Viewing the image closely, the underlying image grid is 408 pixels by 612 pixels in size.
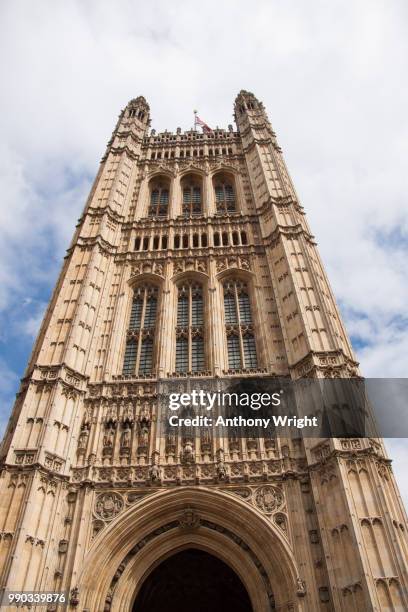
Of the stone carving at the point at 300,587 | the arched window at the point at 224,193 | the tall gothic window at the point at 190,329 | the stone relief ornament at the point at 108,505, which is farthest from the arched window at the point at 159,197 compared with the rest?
the stone carving at the point at 300,587

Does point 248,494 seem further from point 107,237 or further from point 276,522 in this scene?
point 107,237

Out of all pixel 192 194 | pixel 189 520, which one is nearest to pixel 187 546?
pixel 189 520

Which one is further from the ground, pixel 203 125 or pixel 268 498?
pixel 203 125

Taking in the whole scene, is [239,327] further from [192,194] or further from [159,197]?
[159,197]

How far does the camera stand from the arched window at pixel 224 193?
95.0ft

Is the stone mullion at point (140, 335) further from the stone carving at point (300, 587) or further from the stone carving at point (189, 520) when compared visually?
the stone carving at point (300, 587)

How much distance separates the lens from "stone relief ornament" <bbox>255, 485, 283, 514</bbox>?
1459cm

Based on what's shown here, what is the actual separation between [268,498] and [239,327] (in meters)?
7.66

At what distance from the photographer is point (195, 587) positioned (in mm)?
17406

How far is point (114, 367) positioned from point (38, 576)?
778 cm

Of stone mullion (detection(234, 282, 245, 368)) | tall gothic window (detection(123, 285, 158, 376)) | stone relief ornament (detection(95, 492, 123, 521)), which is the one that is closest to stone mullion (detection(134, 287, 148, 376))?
tall gothic window (detection(123, 285, 158, 376))

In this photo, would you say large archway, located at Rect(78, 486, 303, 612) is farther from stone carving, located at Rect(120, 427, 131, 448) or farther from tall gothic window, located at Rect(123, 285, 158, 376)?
tall gothic window, located at Rect(123, 285, 158, 376)

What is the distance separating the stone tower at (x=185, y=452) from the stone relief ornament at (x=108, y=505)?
0.12 feet

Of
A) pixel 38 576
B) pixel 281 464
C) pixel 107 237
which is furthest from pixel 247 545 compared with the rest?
pixel 107 237
